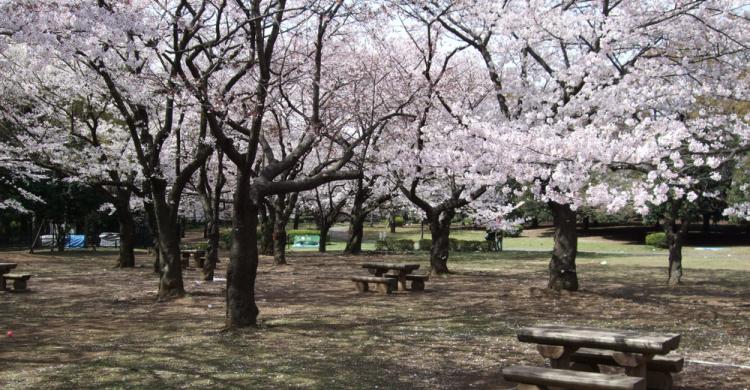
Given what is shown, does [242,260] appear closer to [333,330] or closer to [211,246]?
[333,330]

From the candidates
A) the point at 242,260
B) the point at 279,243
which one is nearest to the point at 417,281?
the point at 242,260

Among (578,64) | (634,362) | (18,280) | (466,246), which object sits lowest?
(634,362)

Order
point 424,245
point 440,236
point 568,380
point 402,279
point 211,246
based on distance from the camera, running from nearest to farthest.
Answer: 1. point 568,380
2. point 402,279
3. point 211,246
4. point 440,236
5. point 424,245

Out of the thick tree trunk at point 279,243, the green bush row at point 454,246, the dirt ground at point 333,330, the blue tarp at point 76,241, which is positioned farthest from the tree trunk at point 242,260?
the blue tarp at point 76,241

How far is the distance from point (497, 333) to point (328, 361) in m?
2.93

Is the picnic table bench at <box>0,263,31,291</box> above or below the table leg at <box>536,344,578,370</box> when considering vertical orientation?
above

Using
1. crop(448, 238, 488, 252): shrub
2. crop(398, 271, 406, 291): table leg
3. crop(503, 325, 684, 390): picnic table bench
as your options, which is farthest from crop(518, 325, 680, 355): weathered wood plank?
crop(448, 238, 488, 252): shrub

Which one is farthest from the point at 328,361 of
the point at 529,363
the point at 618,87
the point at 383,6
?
the point at 618,87

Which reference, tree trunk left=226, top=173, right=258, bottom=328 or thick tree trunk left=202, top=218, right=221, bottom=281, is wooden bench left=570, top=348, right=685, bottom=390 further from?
thick tree trunk left=202, top=218, right=221, bottom=281

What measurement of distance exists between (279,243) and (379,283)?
10101 millimetres

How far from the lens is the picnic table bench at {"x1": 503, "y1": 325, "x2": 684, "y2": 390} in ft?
17.6

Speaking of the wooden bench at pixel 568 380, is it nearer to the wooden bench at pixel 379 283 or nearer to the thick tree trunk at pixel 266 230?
the wooden bench at pixel 379 283

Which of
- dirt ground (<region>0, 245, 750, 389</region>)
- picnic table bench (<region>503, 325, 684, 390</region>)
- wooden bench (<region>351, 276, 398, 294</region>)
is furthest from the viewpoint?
wooden bench (<region>351, 276, 398, 294</region>)

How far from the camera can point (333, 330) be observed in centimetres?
974
